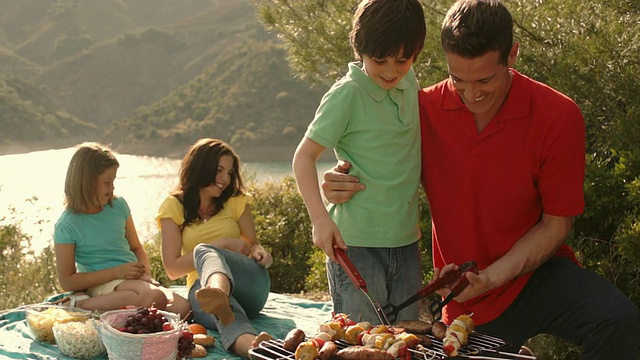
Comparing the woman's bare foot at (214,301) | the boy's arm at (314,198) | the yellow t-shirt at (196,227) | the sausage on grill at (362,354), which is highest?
the boy's arm at (314,198)

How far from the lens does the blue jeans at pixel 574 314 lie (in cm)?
239

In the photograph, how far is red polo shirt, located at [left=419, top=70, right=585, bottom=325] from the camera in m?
2.54

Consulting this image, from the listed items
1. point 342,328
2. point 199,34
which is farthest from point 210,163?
point 199,34

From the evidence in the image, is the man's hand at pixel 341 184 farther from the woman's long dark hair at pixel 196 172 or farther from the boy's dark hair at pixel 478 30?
the woman's long dark hair at pixel 196 172

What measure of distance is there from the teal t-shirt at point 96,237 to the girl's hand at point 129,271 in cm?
9

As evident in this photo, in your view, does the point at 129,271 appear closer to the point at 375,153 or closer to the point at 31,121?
the point at 375,153

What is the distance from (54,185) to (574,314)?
6102mm

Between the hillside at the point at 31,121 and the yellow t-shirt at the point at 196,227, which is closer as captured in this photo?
the yellow t-shirt at the point at 196,227

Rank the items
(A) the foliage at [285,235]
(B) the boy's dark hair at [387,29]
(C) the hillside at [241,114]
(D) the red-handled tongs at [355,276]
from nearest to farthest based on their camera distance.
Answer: (D) the red-handled tongs at [355,276] → (B) the boy's dark hair at [387,29] → (A) the foliage at [285,235] → (C) the hillside at [241,114]

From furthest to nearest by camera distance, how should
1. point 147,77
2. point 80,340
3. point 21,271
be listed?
point 147,77, point 21,271, point 80,340

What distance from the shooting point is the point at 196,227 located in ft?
14.7

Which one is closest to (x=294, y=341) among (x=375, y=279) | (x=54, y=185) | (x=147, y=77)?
Result: (x=375, y=279)

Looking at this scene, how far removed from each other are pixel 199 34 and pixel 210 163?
7357 millimetres

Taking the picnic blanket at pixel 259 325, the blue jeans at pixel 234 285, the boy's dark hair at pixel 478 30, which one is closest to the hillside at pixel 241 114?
the picnic blanket at pixel 259 325
